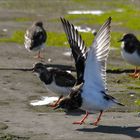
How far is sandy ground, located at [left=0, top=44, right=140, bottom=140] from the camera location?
36.3 feet

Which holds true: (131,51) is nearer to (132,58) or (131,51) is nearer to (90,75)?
(132,58)

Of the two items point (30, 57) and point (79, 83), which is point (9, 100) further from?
point (30, 57)

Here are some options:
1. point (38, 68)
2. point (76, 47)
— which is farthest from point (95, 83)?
point (38, 68)

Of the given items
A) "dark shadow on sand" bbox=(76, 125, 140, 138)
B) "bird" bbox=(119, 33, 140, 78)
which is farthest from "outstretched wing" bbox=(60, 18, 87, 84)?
"bird" bbox=(119, 33, 140, 78)

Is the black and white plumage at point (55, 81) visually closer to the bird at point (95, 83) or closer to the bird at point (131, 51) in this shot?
the bird at point (95, 83)

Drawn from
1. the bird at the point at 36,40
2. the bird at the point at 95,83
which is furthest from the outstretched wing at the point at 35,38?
the bird at the point at 95,83

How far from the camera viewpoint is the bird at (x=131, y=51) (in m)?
16.9

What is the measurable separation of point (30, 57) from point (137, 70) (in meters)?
3.13

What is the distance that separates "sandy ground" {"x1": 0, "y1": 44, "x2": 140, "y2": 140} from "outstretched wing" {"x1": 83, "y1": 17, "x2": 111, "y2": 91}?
2.38 feet

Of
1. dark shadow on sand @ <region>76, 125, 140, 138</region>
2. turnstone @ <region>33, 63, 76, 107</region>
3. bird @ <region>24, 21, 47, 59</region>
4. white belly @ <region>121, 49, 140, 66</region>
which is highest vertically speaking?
bird @ <region>24, 21, 47, 59</region>

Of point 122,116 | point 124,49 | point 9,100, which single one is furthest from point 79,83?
point 124,49

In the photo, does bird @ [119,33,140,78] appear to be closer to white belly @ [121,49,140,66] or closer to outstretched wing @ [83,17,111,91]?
white belly @ [121,49,140,66]

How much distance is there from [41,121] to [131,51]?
5705 millimetres

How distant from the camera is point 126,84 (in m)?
15.6
